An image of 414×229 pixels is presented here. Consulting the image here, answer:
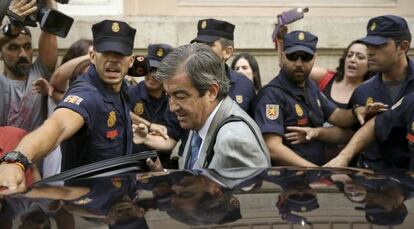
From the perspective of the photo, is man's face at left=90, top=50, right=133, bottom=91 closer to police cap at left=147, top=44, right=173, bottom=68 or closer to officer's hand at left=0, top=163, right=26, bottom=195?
police cap at left=147, top=44, right=173, bottom=68

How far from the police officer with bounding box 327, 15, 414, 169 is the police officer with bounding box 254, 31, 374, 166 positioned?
22cm

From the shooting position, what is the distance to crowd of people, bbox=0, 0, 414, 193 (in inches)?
125

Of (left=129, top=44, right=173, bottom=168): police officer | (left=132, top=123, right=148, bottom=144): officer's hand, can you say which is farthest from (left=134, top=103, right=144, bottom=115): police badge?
(left=132, top=123, right=148, bottom=144): officer's hand

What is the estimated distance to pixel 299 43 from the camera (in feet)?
16.4

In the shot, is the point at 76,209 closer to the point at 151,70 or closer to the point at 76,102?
the point at 76,102

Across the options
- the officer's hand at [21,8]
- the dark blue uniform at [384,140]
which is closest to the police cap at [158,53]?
the officer's hand at [21,8]

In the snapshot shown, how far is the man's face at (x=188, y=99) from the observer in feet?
10.4

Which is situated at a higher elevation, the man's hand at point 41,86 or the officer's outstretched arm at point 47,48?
the officer's outstretched arm at point 47,48

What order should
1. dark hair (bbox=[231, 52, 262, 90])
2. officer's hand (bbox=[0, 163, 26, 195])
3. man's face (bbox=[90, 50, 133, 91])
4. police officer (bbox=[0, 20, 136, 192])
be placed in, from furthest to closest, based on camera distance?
dark hair (bbox=[231, 52, 262, 90]), man's face (bbox=[90, 50, 133, 91]), police officer (bbox=[0, 20, 136, 192]), officer's hand (bbox=[0, 163, 26, 195])

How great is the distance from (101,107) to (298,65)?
4.67 ft

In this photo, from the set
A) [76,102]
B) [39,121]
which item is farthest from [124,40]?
[39,121]

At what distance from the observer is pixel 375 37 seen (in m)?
4.70

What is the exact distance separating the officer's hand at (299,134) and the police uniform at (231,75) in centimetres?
39

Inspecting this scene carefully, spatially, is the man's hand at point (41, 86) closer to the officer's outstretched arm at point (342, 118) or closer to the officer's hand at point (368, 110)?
the officer's outstretched arm at point (342, 118)
